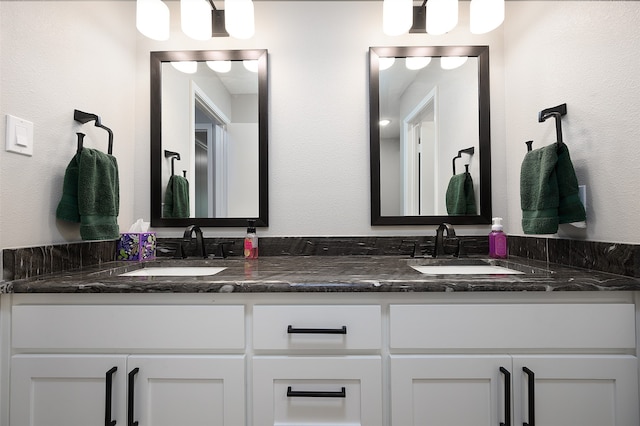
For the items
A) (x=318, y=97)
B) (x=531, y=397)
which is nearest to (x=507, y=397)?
(x=531, y=397)

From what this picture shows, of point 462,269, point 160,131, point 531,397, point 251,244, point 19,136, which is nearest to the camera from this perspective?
point 531,397

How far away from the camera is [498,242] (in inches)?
52.7

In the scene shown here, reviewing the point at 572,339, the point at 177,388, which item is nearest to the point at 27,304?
the point at 177,388

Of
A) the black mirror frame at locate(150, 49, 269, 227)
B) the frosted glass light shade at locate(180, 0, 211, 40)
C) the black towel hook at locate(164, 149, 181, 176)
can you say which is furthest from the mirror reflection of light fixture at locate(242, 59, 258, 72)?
the black towel hook at locate(164, 149, 181, 176)

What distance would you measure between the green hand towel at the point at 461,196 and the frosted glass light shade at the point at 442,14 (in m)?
0.64

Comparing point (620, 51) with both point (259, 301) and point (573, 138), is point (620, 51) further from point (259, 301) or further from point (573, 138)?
point (259, 301)

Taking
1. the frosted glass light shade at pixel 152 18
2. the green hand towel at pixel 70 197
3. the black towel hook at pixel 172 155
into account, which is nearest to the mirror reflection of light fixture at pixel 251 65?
the frosted glass light shade at pixel 152 18

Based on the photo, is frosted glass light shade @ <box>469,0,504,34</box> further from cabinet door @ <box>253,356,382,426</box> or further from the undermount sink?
cabinet door @ <box>253,356,382,426</box>

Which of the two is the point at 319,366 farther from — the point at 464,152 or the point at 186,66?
the point at 186,66

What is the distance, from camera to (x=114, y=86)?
1346mm

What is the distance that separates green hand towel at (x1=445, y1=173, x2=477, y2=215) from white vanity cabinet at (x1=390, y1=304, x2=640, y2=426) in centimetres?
66

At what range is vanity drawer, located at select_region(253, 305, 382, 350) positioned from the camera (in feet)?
2.77

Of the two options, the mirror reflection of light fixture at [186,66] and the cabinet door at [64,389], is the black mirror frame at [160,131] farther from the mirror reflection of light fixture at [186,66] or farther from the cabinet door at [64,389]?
the cabinet door at [64,389]

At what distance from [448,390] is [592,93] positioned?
3.41 feet
